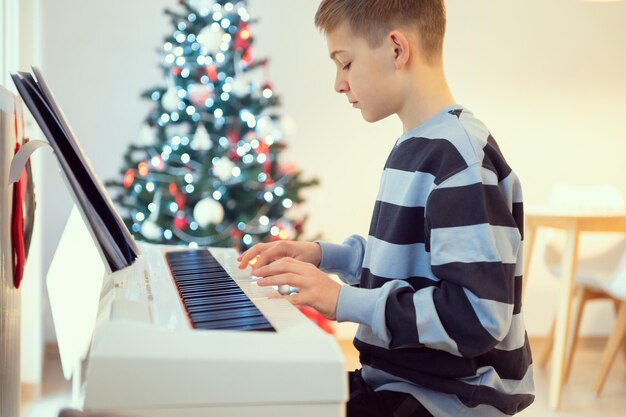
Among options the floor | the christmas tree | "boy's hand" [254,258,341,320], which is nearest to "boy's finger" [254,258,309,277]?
"boy's hand" [254,258,341,320]

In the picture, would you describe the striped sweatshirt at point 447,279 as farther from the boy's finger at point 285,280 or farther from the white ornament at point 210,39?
the white ornament at point 210,39

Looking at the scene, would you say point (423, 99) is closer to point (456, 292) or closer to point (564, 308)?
point (456, 292)

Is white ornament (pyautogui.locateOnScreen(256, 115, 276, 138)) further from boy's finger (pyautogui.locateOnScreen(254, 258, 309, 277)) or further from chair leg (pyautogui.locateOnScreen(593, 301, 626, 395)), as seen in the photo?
boy's finger (pyautogui.locateOnScreen(254, 258, 309, 277))

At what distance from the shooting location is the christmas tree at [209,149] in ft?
11.7

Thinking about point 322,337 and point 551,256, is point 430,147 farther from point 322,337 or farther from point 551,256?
point 551,256

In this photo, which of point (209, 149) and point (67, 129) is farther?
point (209, 149)

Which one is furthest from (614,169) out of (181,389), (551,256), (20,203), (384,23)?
(181,389)

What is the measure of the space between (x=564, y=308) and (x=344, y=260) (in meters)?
2.19

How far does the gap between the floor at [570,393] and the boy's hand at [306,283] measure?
2078mm

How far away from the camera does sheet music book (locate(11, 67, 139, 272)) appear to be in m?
1.19

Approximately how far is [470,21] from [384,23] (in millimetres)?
3323

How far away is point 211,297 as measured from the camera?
117 centimetres

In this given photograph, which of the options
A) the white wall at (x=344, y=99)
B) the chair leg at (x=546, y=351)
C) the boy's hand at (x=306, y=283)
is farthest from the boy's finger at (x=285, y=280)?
the chair leg at (x=546, y=351)

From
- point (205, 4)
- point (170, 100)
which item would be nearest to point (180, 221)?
point (170, 100)
